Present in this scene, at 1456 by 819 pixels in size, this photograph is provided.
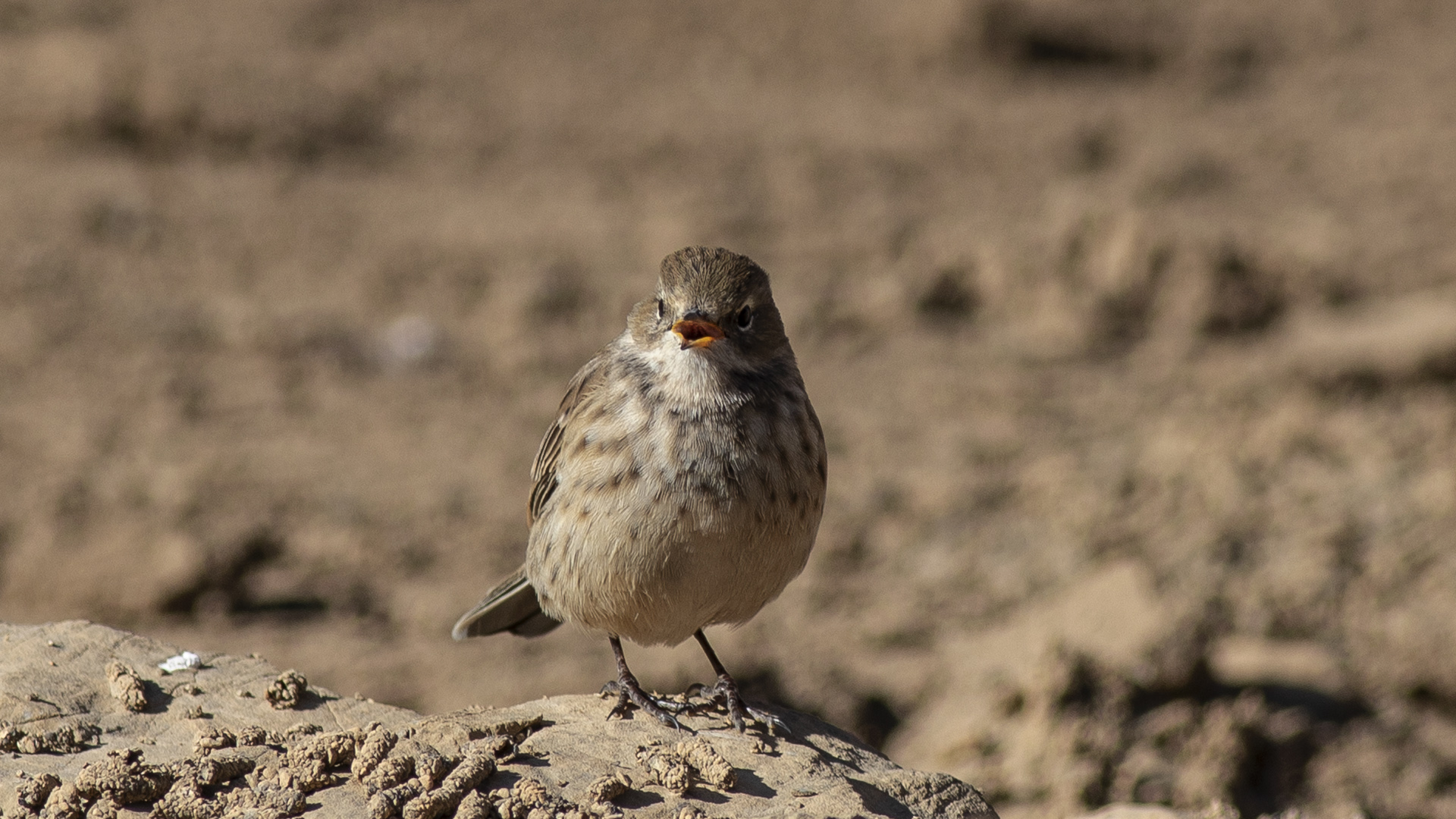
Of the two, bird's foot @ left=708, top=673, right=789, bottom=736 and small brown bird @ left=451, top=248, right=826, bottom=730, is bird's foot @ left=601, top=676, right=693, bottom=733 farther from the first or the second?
bird's foot @ left=708, top=673, right=789, bottom=736

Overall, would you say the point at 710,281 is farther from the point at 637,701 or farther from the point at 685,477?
the point at 637,701

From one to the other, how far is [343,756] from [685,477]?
4.51 ft

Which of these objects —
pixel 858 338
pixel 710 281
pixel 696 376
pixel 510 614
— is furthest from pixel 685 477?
pixel 858 338

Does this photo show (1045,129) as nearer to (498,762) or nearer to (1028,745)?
(1028,745)

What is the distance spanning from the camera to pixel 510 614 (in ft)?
19.4

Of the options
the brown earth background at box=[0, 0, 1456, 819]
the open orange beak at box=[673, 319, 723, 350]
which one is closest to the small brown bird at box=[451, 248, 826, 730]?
the open orange beak at box=[673, 319, 723, 350]

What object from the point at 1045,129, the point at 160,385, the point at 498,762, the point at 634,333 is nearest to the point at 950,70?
the point at 1045,129

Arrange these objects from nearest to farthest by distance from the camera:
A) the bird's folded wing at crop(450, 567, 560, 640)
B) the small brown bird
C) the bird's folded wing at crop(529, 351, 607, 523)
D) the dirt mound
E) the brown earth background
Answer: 1. the dirt mound
2. the small brown bird
3. the bird's folded wing at crop(529, 351, 607, 523)
4. the bird's folded wing at crop(450, 567, 560, 640)
5. the brown earth background

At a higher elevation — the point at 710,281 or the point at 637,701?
the point at 710,281

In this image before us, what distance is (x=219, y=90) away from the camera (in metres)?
12.7

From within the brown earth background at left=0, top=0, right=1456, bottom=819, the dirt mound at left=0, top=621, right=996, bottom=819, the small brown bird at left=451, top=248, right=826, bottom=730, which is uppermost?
the brown earth background at left=0, top=0, right=1456, bottom=819

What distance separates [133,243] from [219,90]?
1.76m

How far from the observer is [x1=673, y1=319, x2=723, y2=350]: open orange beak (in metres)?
5.08

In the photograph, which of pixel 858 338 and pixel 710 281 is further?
pixel 858 338
